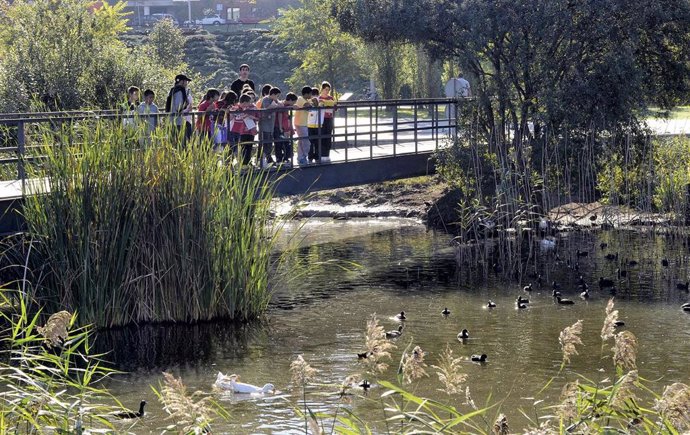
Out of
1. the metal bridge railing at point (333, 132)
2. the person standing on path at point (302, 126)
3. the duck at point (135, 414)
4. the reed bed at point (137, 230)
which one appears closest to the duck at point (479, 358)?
the reed bed at point (137, 230)

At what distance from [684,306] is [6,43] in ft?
87.3

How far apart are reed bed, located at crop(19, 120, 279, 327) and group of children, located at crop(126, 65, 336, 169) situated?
106 inches

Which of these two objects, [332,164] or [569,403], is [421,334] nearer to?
[332,164]

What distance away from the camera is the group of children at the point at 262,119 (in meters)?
17.9

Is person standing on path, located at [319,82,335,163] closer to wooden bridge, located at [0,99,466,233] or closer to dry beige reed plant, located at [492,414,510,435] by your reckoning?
wooden bridge, located at [0,99,466,233]

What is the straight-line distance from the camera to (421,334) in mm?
13938

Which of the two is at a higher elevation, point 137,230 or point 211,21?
point 211,21

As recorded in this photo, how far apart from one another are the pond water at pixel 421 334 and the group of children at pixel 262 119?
2012mm

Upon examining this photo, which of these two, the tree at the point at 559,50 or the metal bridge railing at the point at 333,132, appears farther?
the tree at the point at 559,50

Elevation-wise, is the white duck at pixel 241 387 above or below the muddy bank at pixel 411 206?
below

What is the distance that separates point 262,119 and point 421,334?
678cm

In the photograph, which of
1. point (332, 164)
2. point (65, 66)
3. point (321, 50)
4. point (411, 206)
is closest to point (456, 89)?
point (411, 206)

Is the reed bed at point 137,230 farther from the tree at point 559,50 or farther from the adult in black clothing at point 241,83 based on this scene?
the tree at point 559,50

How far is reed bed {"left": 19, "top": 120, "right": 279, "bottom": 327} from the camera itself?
538 inches
